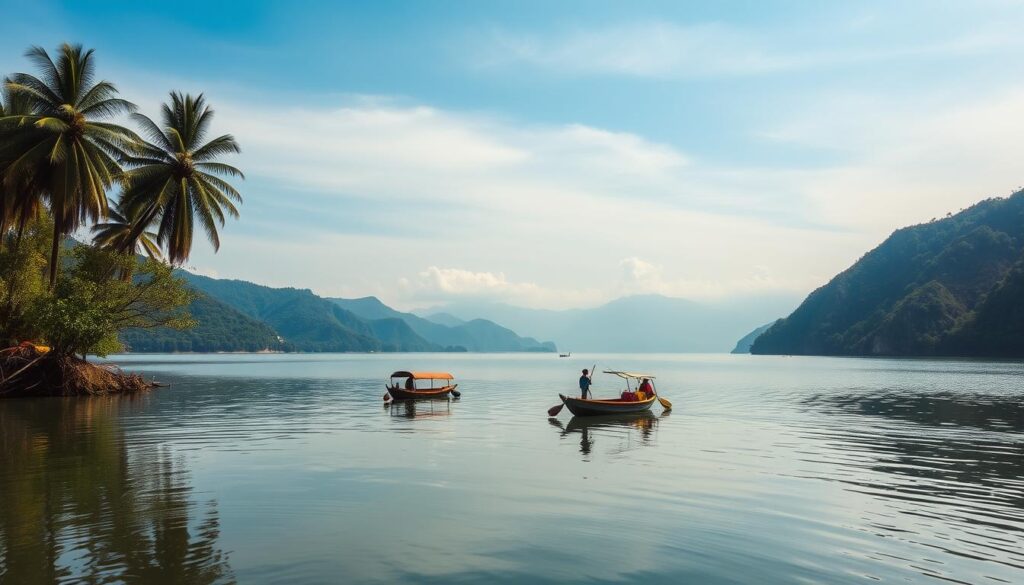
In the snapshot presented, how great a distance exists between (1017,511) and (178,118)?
58.0 m

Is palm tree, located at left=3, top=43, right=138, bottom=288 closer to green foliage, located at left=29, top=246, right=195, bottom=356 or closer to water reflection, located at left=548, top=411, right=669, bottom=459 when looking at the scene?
green foliage, located at left=29, top=246, right=195, bottom=356

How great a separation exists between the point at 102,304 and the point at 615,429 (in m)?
41.5

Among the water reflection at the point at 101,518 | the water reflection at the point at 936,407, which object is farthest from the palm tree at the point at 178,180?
the water reflection at the point at 936,407

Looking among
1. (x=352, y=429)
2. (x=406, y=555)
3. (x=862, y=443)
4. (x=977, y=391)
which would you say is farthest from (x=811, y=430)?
(x=977, y=391)

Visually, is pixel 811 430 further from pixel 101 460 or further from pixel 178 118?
pixel 178 118

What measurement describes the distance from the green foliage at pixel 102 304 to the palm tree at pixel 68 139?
87.0 inches

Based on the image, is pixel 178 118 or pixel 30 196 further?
pixel 178 118

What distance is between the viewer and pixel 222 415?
39344mm

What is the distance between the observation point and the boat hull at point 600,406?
1550 inches

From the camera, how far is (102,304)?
50.6 m

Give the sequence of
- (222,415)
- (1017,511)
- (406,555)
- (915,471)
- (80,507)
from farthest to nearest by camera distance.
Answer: (222,415) < (915,471) < (1017,511) < (80,507) < (406,555)

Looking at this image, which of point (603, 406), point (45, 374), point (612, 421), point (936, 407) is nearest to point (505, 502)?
point (612, 421)

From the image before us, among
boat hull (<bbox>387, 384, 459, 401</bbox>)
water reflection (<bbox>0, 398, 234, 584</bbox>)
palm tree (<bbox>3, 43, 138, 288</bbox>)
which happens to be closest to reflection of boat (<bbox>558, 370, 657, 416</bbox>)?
boat hull (<bbox>387, 384, 459, 401</bbox>)

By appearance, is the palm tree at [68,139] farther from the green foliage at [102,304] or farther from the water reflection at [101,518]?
the water reflection at [101,518]
